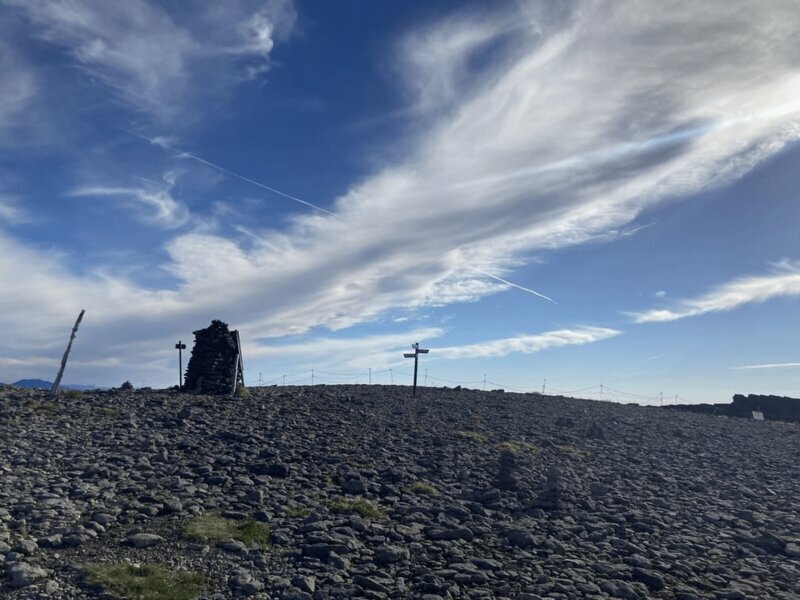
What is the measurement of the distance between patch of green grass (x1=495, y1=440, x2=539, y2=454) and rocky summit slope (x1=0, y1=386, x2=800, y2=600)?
144 millimetres

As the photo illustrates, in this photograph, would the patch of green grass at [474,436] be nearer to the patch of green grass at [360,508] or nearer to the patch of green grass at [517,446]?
the patch of green grass at [517,446]

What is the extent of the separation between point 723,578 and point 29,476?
19.6m

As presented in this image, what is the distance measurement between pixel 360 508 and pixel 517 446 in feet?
43.3

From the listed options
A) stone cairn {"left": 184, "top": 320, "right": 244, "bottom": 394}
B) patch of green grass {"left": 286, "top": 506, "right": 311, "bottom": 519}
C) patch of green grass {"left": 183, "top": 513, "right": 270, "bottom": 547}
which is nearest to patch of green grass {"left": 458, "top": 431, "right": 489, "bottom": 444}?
patch of green grass {"left": 286, "top": 506, "right": 311, "bottom": 519}

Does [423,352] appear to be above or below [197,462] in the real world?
above

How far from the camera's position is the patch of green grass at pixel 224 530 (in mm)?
14648

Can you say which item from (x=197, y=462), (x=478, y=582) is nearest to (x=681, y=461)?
(x=478, y=582)

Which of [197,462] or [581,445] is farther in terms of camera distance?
[581,445]

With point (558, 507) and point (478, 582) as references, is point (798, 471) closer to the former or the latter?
point (558, 507)

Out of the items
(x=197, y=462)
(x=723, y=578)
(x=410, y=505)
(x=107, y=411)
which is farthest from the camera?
(x=107, y=411)

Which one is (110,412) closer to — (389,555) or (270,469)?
(270,469)

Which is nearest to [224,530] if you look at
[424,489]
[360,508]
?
[360,508]

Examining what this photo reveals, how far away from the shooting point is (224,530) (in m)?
15.2

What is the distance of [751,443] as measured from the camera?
39000 millimetres
